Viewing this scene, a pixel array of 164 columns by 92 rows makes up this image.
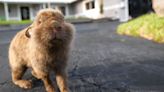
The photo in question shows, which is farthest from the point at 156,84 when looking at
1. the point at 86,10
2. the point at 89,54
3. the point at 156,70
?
the point at 86,10

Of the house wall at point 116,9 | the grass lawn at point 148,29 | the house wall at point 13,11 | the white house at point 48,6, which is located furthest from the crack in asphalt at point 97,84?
the house wall at point 13,11

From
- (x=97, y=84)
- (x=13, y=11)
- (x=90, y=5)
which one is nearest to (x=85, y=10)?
(x=90, y=5)

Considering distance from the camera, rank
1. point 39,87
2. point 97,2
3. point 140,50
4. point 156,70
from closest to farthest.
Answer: point 39,87, point 156,70, point 140,50, point 97,2

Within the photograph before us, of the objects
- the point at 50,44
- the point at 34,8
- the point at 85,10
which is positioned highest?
the point at 34,8

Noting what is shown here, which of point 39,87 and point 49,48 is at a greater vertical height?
point 49,48

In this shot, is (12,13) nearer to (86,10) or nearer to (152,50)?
(86,10)

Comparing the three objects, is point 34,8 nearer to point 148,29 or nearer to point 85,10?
point 85,10

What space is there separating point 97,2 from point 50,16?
26.2 m

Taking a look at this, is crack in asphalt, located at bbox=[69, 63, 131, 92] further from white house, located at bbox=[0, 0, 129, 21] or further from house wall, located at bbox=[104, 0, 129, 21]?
white house, located at bbox=[0, 0, 129, 21]

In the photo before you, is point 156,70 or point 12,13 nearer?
point 156,70

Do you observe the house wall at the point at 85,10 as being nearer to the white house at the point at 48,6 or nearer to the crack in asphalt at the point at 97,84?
the white house at the point at 48,6

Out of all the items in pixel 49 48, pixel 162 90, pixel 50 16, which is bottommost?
pixel 162 90

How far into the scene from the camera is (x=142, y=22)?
463 inches

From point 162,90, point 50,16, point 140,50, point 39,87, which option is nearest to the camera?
point 50,16
